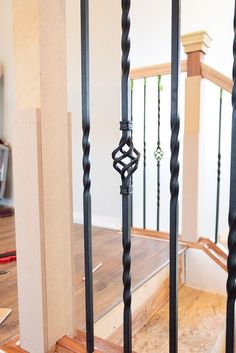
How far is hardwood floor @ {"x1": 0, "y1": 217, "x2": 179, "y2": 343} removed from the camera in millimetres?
1102

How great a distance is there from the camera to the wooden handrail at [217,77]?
1.62m

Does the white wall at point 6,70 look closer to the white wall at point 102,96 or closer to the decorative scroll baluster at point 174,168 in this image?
the white wall at point 102,96

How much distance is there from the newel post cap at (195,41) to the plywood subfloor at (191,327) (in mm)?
1394

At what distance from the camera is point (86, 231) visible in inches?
30.0

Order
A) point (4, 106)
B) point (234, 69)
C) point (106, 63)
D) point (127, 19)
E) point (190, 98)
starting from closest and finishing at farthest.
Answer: point (234, 69) → point (127, 19) → point (190, 98) → point (106, 63) → point (4, 106)

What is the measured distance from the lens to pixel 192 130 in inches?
68.4

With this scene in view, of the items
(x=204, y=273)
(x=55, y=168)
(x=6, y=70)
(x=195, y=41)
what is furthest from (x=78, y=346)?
(x=6, y=70)

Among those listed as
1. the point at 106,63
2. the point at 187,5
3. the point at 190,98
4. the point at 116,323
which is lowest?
the point at 116,323

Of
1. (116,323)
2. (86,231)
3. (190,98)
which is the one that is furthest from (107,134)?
(86,231)

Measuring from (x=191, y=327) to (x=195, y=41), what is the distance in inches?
58.6

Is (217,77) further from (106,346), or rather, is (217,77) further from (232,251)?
(106,346)

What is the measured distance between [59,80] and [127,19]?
0.22 metres

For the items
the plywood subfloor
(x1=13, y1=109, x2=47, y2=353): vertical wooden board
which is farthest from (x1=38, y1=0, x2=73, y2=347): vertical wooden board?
the plywood subfloor

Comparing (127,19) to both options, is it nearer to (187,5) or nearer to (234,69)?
(234,69)
